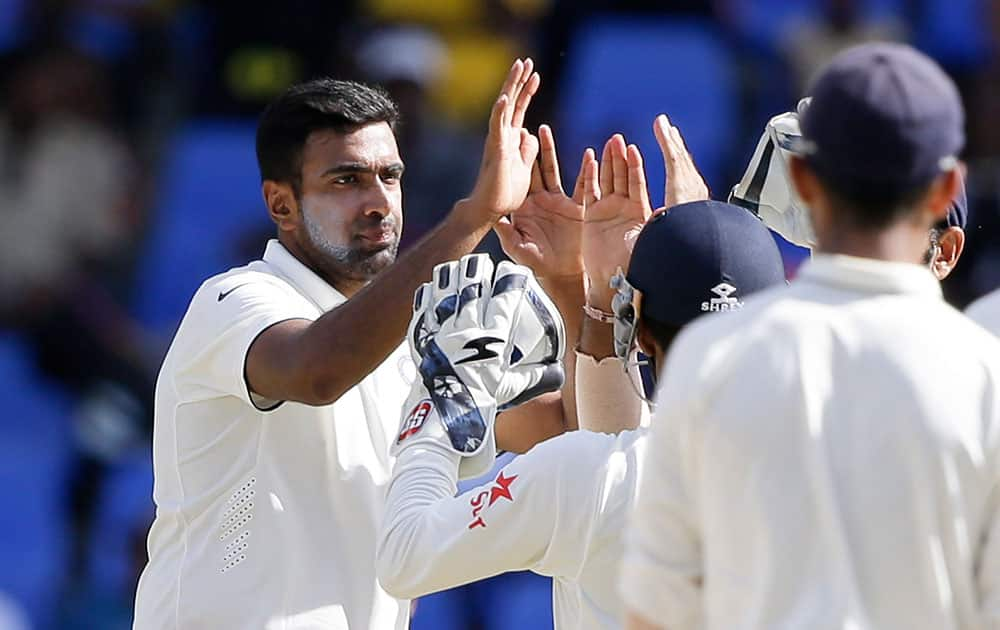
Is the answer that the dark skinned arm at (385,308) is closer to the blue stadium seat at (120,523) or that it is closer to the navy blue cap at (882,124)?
the navy blue cap at (882,124)

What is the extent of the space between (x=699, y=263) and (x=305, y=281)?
120 centimetres

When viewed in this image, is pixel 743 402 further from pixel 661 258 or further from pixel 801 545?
pixel 661 258

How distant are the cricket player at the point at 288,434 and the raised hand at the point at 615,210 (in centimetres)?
14

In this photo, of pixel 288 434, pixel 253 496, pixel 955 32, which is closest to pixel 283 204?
pixel 288 434

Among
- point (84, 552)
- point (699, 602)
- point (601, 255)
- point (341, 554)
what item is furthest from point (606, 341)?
point (84, 552)

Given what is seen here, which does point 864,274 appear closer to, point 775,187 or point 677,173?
point 677,173

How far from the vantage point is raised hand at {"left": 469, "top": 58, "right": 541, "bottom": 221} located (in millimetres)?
3102

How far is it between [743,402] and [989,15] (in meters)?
7.12

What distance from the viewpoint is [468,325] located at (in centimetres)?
257

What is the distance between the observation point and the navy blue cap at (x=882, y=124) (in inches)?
75.2

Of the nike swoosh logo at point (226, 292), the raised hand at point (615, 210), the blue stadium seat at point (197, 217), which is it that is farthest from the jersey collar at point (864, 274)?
the blue stadium seat at point (197, 217)

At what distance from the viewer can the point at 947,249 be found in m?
3.06

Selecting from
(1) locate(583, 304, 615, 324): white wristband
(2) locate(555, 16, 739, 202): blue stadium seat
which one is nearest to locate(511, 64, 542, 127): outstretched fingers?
(1) locate(583, 304, 615, 324): white wristband

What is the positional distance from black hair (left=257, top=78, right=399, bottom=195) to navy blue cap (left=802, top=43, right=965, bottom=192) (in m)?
1.77
